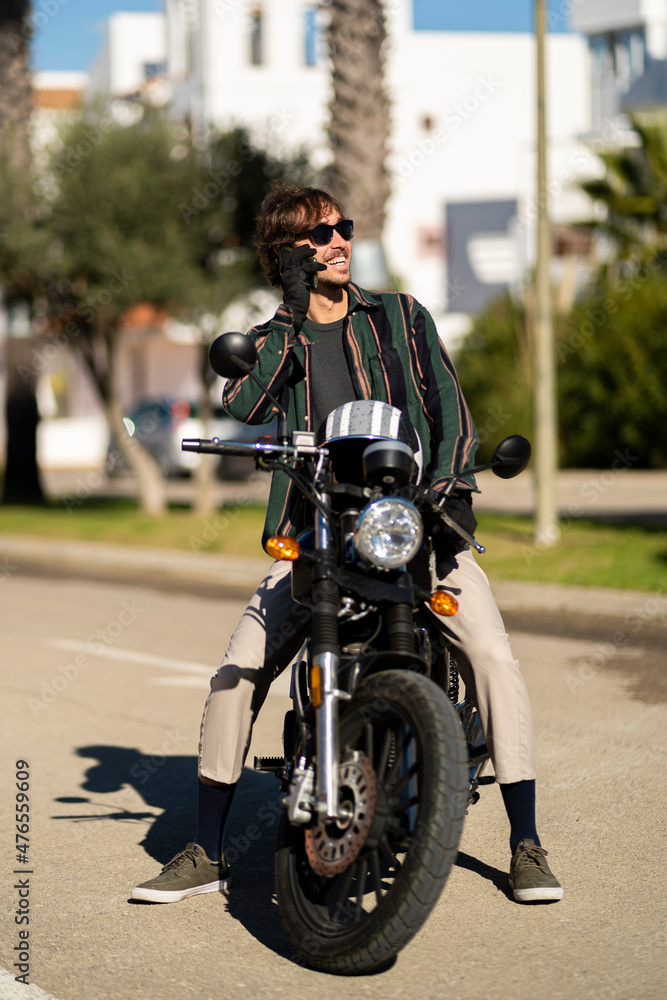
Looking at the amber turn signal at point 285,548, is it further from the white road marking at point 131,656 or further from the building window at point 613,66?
the building window at point 613,66

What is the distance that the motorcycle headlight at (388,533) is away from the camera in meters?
3.35

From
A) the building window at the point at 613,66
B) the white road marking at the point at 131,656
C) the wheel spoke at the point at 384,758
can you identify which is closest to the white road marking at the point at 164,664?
the white road marking at the point at 131,656

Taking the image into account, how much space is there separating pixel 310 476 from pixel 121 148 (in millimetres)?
13797

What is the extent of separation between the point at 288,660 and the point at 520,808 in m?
0.80

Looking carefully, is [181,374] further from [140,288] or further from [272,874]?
[272,874]

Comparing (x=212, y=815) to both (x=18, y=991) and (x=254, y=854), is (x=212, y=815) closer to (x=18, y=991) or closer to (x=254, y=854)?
(x=254, y=854)

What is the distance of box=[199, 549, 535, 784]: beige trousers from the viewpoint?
3.86m

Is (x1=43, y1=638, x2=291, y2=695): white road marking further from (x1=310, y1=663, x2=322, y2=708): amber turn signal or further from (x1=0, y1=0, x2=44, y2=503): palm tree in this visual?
(x1=0, y1=0, x2=44, y2=503): palm tree

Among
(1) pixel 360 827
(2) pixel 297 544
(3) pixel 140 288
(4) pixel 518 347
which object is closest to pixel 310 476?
(2) pixel 297 544

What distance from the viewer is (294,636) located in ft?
12.9

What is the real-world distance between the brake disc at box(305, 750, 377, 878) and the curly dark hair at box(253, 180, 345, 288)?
4.91ft

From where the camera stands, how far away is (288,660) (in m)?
4.00

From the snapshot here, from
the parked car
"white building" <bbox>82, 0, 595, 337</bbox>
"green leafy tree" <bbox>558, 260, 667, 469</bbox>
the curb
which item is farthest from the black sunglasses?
"white building" <bbox>82, 0, 595, 337</bbox>

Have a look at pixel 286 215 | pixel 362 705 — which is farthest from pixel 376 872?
pixel 286 215
